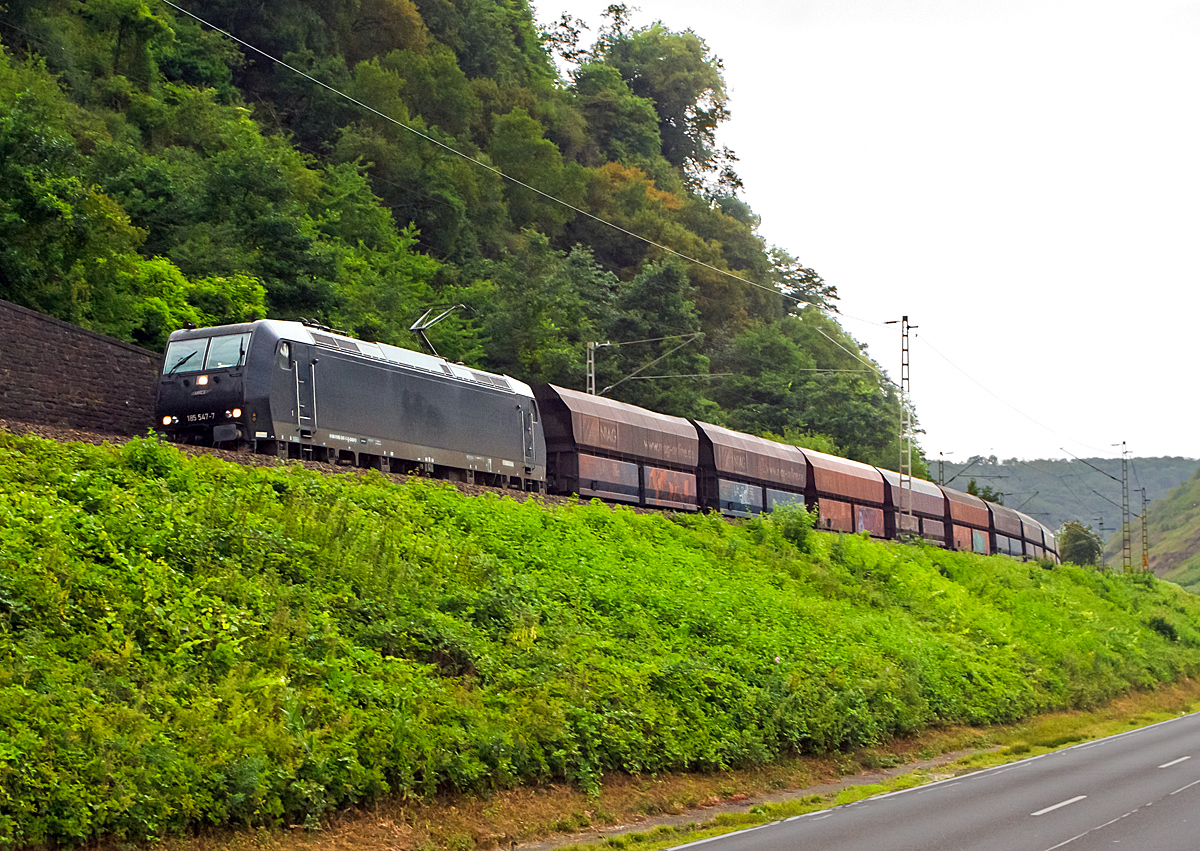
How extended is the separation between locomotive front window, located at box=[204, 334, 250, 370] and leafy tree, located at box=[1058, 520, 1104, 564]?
88.0m

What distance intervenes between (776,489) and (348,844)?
1207 inches

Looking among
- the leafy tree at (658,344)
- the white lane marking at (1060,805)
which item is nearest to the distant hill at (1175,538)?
the leafy tree at (658,344)

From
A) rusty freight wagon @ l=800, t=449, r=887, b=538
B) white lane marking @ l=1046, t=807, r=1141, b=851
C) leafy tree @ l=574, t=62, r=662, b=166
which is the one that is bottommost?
white lane marking @ l=1046, t=807, r=1141, b=851

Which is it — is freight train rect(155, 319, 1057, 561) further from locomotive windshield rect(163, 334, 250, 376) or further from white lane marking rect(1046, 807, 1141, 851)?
white lane marking rect(1046, 807, 1141, 851)

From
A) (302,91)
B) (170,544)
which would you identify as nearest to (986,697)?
(170,544)

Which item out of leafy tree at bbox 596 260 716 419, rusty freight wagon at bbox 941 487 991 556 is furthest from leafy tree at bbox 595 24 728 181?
rusty freight wagon at bbox 941 487 991 556

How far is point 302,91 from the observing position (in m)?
62.6

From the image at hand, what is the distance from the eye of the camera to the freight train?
22.5 metres

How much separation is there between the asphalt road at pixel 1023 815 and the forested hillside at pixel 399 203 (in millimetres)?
22054

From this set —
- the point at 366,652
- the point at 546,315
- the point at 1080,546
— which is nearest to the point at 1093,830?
the point at 366,652

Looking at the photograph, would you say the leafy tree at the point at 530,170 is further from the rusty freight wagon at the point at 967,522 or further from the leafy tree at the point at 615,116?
the rusty freight wagon at the point at 967,522

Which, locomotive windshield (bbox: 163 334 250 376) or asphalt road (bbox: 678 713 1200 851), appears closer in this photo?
asphalt road (bbox: 678 713 1200 851)

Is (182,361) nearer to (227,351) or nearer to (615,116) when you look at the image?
(227,351)

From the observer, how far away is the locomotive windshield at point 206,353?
22.6m
